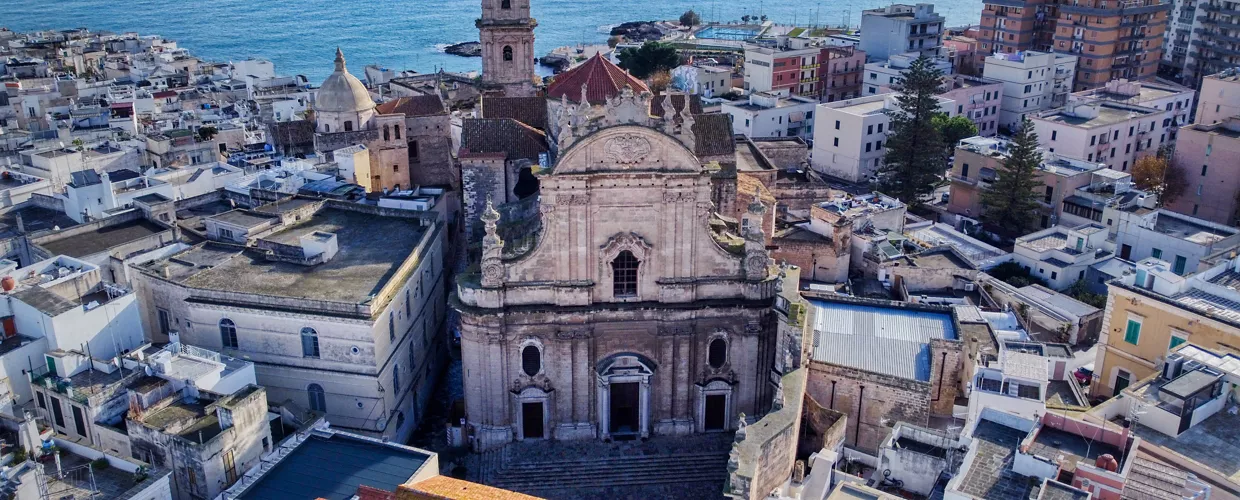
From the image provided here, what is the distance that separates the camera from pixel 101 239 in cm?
3709

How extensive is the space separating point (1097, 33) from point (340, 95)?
60.6 meters

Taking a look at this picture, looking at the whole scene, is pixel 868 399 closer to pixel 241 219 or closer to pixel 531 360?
pixel 531 360

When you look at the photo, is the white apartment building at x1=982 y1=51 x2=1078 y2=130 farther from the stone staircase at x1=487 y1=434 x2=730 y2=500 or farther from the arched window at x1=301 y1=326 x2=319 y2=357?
the arched window at x1=301 y1=326 x2=319 y2=357

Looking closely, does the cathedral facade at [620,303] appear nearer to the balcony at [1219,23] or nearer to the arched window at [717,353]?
the arched window at [717,353]

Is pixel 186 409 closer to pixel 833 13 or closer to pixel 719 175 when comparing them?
pixel 719 175

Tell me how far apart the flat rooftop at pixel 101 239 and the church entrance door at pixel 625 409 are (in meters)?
18.2

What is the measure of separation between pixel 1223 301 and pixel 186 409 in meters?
30.0

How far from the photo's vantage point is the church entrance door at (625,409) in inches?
1283

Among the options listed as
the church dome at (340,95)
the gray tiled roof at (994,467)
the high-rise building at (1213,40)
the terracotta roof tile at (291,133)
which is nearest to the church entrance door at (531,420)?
the gray tiled roof at (994,467)

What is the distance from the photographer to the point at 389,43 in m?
146

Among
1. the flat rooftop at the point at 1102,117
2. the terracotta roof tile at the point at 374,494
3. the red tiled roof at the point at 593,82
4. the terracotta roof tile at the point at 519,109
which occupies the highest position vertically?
the red tiled roof at the point at 593,82

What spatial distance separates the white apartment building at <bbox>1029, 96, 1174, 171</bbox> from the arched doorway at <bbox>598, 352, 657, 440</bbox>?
37.0 meters

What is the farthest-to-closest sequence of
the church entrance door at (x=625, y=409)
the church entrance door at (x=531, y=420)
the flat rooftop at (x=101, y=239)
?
the flat rooftop at (x=101, y=239), the church entrance door at (x=625, y=409), the church entrance door at (x=531, y=420)

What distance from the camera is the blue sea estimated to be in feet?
447
